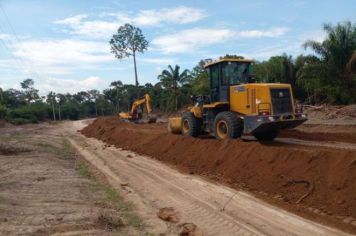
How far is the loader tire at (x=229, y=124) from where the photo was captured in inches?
575

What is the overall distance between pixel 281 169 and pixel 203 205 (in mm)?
2639

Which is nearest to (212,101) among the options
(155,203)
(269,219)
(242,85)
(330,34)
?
(242,85)

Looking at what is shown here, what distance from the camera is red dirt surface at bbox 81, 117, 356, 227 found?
8.73 meters

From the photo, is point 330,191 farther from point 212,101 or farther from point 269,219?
point 212,101

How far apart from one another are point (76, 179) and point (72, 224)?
4914mm

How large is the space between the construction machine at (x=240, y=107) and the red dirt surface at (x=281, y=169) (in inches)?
32.0

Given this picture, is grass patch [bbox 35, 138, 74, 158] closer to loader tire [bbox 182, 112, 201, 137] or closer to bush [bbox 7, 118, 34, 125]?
loader tire [bbox 182, 112, 201, 137]

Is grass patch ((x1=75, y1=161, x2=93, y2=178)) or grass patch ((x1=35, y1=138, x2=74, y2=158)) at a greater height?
grass patch ((x1=75, y1=161, x2=93, y2=178))

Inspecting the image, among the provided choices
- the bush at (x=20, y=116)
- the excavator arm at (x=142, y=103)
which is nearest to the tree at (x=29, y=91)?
the bush at (x=20, y=116)

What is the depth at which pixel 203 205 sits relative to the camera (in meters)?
9.15

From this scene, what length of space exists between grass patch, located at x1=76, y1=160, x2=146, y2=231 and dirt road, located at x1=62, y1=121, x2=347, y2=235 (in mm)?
202

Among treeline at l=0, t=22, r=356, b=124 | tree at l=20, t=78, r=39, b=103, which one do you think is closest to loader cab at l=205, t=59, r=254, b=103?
treeline at l=0, t=22, r=356, b=124

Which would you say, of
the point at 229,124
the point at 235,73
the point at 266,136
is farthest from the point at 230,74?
the point at 266,136

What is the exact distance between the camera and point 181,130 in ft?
62.3
